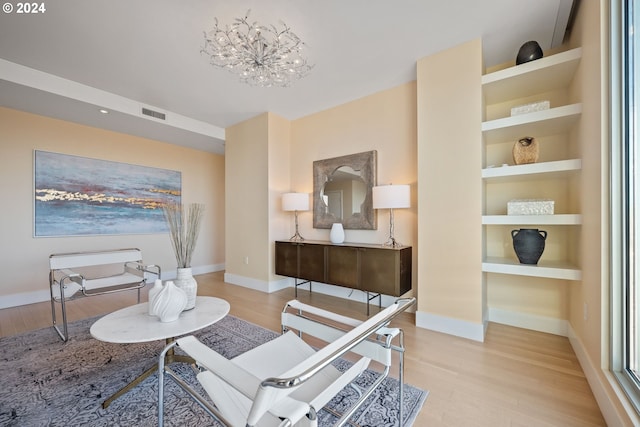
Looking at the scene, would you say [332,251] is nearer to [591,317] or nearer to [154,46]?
[591,317]

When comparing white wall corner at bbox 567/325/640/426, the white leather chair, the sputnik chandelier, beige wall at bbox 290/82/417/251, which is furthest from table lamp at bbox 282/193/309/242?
white wall corner at bbox 567/325/640/426

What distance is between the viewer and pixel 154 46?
247cm

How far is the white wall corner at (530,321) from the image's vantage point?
242 centimetres

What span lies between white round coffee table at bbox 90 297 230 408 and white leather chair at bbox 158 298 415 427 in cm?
38

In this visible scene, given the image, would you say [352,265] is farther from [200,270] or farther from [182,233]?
[200,270]

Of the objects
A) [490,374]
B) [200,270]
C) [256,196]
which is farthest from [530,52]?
[200,270]

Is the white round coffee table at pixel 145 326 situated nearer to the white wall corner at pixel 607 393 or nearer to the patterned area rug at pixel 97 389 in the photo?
the patterned area rug at pixel 97 389

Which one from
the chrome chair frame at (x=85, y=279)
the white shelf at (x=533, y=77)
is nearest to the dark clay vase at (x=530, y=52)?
the white shelf at (x=533, y=77)

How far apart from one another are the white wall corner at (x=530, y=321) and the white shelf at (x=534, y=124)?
1809mm

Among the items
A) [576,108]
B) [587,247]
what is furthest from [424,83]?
[587,247]

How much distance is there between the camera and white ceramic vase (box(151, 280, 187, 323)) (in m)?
1.60

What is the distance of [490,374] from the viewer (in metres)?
1.83

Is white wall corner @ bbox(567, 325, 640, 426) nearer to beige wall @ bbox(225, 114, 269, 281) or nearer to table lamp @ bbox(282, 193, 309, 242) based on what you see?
table lamp @ bbox(282, 193, 309, 242)

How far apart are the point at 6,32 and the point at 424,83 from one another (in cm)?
391
